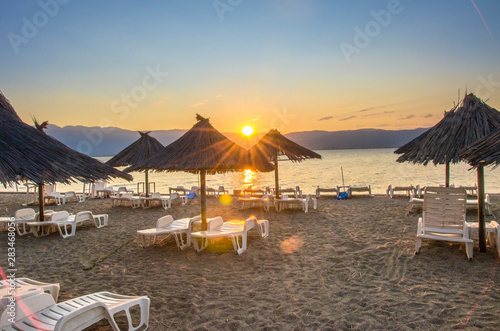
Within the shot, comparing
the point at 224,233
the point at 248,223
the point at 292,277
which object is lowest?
the point at 292,277

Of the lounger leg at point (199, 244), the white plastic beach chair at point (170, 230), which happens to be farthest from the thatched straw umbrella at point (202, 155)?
the white plastic beach chair at point (170, 230)

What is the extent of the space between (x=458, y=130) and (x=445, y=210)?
2.67 m

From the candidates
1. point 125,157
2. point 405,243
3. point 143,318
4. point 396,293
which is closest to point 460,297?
point 396,293

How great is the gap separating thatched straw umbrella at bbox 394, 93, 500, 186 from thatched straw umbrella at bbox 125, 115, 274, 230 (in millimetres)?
4277

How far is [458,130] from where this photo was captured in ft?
24.1

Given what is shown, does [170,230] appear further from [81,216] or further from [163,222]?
[81,216]

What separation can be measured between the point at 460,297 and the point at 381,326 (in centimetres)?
129

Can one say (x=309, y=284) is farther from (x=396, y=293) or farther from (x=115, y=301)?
(x=115, y=301)

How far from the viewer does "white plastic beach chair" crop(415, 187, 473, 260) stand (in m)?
5.45

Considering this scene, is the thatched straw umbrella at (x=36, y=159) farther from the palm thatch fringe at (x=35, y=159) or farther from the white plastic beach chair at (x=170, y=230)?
the white plastic beach chair at (x=170, y=230)

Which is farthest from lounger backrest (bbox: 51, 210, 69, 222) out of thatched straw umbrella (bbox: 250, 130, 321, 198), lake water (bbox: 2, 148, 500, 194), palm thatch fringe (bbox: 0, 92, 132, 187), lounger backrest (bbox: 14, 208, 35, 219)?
lake water (bbox: 2, 148, 500, 194)

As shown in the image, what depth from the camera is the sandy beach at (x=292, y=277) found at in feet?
11.2

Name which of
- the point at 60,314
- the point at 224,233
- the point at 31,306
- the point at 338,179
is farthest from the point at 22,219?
the point at 338,179

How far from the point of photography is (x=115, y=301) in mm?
3240
